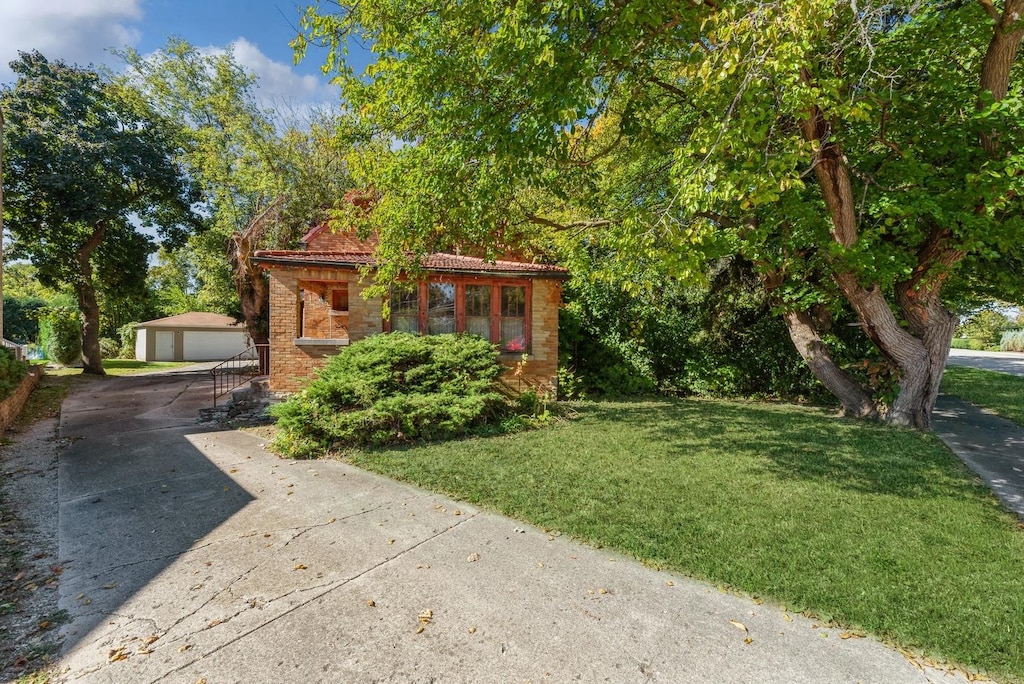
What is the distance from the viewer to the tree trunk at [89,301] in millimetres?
16359

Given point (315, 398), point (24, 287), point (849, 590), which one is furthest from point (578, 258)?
point (24, 287)

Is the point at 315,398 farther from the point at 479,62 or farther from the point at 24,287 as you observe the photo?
the point at 24,287

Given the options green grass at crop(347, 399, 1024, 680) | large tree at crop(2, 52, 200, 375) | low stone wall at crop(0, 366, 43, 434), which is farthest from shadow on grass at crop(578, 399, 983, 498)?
large tree at crop(2, 52, 200, 375)

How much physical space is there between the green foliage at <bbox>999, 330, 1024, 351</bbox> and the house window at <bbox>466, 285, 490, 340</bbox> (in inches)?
1617

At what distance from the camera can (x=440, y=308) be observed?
1035 centimetres

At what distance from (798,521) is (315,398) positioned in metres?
6.25

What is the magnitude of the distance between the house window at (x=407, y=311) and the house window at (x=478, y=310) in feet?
3.77

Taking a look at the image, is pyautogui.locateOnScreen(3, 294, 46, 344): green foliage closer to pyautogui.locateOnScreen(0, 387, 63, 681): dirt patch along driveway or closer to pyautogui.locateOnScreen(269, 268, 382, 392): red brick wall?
pyautogui.locateOnScreen(269, 268, 382, 392): red brick wall

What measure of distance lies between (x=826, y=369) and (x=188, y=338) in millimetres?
32987

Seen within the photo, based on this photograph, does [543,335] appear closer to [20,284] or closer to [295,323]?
[295,323]

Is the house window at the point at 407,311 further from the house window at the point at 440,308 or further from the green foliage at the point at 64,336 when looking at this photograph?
the green foliage at the point at 64,336

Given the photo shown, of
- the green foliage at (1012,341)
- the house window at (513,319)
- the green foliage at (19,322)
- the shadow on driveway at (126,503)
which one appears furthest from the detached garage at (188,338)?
the green foliage at (1012,341)

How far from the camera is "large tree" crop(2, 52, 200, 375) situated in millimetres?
14453

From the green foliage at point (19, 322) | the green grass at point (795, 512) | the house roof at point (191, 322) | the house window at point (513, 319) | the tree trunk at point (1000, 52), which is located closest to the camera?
the green grass at point (795, 512)
